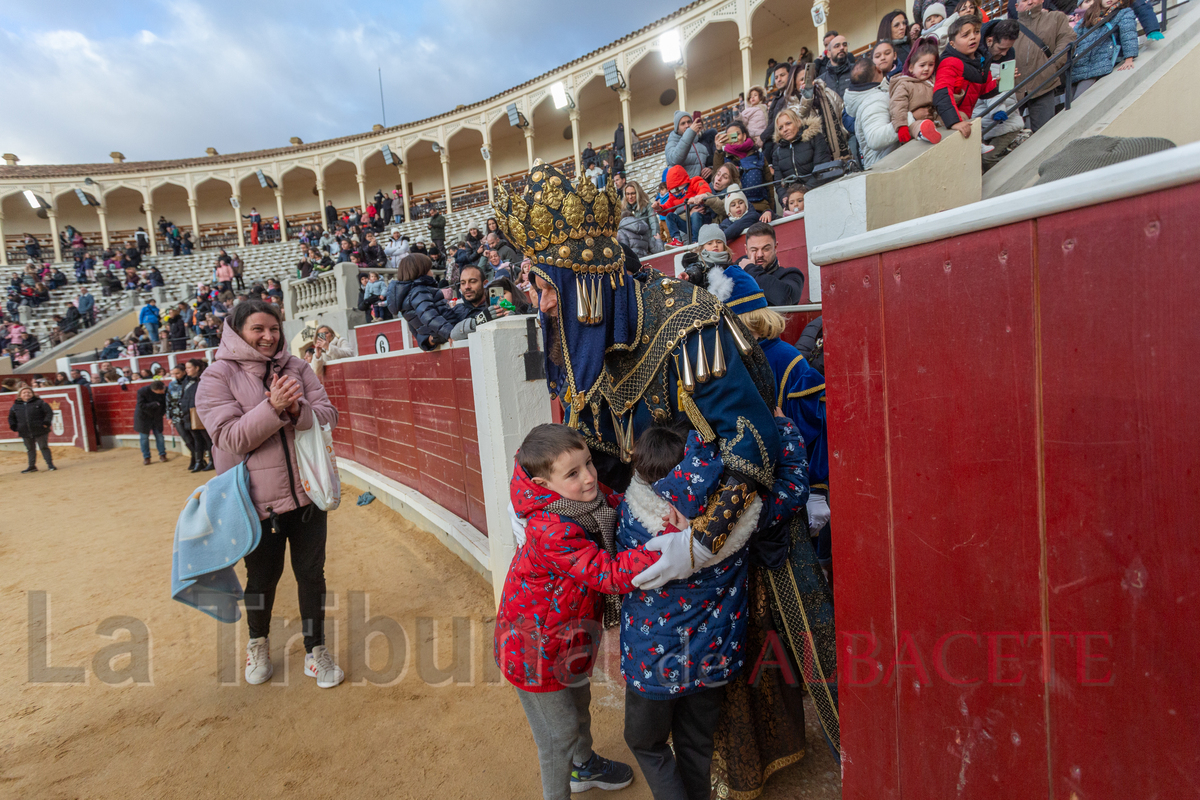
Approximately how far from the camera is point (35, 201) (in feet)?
91.8

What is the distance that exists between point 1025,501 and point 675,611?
0.87 meters

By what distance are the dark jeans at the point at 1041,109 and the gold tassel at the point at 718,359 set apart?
5.48 metres

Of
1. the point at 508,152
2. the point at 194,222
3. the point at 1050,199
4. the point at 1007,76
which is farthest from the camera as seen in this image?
the point at 194,222

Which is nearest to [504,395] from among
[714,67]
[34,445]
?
[34,445]

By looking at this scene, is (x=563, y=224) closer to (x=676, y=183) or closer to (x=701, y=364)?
(x=701, y=364)

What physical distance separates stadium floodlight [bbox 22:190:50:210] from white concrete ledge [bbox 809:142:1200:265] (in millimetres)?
38711

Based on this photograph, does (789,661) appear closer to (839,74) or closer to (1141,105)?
(1141,105)

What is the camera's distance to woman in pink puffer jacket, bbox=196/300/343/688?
8.43 ft

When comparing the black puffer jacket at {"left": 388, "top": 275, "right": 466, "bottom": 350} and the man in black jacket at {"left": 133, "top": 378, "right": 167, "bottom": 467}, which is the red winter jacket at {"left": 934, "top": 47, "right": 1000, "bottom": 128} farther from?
the man in black jacket at {"left": 133, "top": 378, "right": 167, "bottom": 467}

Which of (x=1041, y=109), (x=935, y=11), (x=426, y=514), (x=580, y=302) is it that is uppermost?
(x=935, y=11)

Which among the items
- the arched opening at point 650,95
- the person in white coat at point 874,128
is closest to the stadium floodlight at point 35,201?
the arched opening at point 650,95

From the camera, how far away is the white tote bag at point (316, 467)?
108 inches

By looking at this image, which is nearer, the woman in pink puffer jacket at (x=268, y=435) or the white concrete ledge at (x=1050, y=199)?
the white concrete ledge at (x=1050, y=199)

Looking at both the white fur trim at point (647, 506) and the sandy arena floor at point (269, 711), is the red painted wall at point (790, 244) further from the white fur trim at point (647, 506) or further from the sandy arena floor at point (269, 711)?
the white fur trim at point (647, 506)
